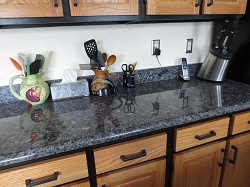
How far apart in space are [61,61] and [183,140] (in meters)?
0.85

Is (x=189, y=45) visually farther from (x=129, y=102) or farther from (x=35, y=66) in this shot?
(x=35, y=66)

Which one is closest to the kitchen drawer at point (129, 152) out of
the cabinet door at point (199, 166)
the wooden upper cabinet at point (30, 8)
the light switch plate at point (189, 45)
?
the cabinet door at point (199, 166)

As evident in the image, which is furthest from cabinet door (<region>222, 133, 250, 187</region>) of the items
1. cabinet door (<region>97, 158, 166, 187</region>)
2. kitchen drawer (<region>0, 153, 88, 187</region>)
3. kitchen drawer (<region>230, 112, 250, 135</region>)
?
kitchen drawer (<region>0, 153, 88, 187</region>)

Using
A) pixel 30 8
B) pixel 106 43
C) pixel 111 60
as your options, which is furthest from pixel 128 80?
pixel 30 8

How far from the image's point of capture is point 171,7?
0.97 metres

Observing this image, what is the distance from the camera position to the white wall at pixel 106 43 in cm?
105

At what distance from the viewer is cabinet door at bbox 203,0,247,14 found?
1039 mm

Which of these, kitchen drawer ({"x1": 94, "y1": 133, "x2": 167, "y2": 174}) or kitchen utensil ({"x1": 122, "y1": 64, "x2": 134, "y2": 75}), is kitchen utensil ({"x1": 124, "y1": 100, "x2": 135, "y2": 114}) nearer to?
kitchen drawer ({"x1": 94, "y1": 133, "x2": 167, "y2": 174})

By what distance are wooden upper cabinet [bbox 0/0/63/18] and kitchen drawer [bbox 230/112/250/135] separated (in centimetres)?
99

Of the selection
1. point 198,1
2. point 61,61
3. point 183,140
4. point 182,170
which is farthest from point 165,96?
point 61,61

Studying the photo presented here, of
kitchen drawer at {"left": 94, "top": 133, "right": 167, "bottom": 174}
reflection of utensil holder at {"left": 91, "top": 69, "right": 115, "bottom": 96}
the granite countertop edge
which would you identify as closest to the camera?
the granite countertop edge

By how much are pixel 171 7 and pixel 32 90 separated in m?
0.86

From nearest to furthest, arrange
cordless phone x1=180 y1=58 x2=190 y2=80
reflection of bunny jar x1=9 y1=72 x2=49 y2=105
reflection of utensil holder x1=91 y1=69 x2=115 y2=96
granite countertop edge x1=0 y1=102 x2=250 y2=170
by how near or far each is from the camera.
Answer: granite countertop edge x1=0 y1=102 x2=250 y2=170
reflection of bunny jar x1=9 y1=72 x2=49 y2=105
reflection of utensil holder x1=91 y1=69 x2=115 y2=96
cordless phone x1=180 y1=58 x2=190 y2=80

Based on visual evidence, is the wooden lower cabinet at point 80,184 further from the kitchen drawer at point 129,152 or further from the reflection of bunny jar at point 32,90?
the reflection of bunny jar at point 32,90
